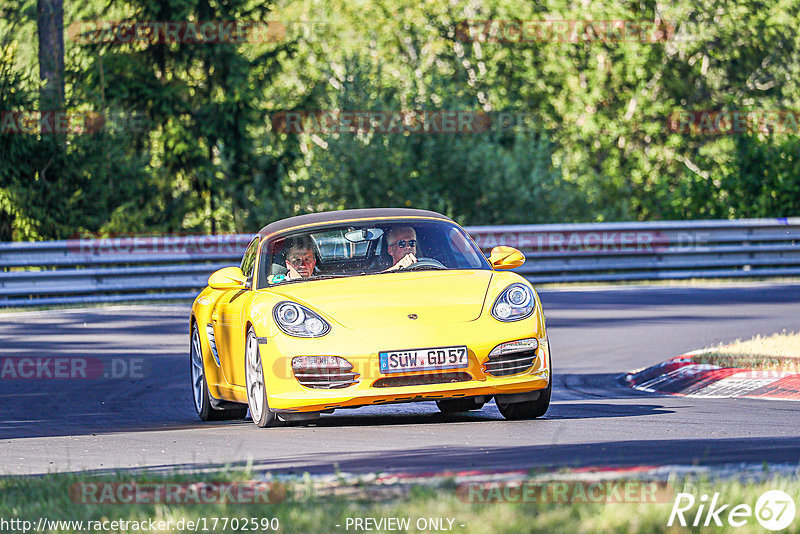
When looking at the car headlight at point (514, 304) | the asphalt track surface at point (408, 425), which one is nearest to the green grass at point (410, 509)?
the asphalt track surface at point (408, 425)

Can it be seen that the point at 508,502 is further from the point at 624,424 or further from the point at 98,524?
the point at 624,424

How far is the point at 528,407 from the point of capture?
9180 mm

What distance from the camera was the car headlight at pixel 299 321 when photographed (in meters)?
8.72

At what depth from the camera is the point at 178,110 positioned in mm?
31328

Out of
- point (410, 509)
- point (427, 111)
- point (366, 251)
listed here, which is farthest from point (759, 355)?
point (427, 111)

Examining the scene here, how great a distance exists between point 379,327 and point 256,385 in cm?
109

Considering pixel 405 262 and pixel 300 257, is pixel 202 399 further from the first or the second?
pixel 405 262

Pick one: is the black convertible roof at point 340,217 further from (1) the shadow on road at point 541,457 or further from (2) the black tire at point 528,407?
(1) the shadow on road at point 541,457

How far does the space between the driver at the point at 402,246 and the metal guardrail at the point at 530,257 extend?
11576 millimetres

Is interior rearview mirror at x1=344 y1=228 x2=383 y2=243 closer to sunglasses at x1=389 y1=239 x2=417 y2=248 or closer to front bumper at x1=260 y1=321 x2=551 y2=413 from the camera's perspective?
sunglasses at x1=389 y1=239 x2=417 y2=248

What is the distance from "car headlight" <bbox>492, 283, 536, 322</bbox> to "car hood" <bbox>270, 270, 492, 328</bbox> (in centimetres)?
11

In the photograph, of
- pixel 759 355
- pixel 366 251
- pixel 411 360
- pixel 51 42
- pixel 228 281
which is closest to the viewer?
pixel 411 360

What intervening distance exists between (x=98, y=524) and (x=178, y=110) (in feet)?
87.5

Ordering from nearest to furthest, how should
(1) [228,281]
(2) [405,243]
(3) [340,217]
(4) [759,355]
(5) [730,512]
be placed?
(5) [730,512] < (1) [228,281] < (2) [405,243] < (3) [340,217] < (4) [759,355]
